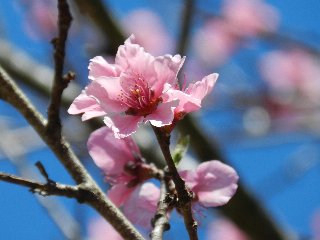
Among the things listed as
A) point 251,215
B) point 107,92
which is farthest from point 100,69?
point 251,215

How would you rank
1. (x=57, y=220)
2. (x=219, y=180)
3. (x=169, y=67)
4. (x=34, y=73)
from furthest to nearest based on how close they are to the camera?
(x=34, y=73)
(x=57, y=220)
(x=219, y=180)
(x=169, y=67)

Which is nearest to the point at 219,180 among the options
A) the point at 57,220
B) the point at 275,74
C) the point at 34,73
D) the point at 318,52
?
the point at 57,220

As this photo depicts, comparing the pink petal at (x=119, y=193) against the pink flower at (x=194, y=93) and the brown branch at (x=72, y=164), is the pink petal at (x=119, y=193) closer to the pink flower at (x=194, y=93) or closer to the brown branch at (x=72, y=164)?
the brown branch at (x=72, y=164)

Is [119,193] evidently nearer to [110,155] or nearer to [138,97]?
[110,155]

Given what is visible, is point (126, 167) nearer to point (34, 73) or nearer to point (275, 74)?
point (34, 73)

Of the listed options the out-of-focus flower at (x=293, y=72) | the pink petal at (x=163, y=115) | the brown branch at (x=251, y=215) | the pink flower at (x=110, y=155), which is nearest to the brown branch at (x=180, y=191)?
the pink petal at (x=163, y=115)

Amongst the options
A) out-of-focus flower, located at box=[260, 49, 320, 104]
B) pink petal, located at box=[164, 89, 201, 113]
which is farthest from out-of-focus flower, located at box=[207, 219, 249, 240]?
pink petal, located at box=[164, 89, 201, 113]

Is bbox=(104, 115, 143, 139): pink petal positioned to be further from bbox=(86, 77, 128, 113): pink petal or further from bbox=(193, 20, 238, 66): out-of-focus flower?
bbox=(193, 20, 238, 66): out-of-focus flower

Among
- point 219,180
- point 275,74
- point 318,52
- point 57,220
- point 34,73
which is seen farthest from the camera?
point 275,74
